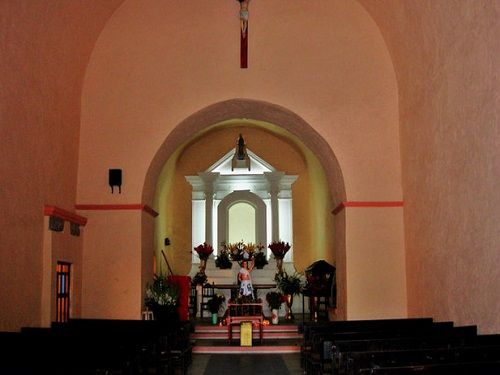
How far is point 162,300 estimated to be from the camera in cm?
1145

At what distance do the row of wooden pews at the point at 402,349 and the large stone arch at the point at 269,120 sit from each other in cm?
282

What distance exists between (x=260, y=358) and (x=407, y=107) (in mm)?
4916

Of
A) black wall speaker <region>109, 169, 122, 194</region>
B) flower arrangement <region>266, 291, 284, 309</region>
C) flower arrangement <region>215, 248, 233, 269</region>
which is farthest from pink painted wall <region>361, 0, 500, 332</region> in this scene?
flower arrangement <region>215, 248, 233, 269</region>

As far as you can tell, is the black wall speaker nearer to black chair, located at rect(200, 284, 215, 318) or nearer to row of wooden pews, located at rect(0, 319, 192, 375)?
row of wooden pews, located at rect(0, 319, 192, 375)

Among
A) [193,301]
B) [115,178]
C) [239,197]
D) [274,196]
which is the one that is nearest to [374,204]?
[115,178]

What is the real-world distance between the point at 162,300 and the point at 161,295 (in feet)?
0.30

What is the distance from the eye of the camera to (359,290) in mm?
11203

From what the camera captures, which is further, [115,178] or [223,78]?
[223,78]

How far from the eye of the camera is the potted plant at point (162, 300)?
11336 mm

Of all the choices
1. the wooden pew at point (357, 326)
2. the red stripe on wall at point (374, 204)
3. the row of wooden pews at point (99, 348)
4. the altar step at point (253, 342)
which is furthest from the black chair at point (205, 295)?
the wooden pew at point (357, 326)

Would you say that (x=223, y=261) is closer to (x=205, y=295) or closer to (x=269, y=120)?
(x=205, y=295)

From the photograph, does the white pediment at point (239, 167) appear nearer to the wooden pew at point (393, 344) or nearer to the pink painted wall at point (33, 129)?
the pink painted wall at point (33, 129)

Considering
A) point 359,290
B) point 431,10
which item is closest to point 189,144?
point 359,290

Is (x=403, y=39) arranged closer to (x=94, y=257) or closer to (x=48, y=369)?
(x=94, y=257)
